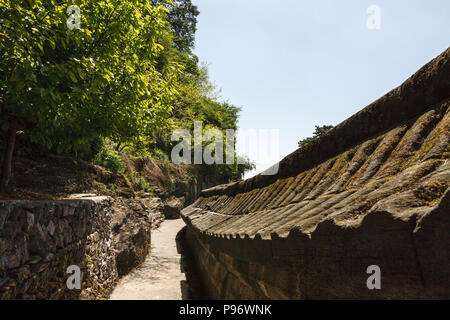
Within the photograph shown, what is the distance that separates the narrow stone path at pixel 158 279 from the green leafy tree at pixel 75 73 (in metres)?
3.23

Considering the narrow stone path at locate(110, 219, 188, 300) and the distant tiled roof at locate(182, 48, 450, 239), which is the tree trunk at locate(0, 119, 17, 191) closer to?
the narrow stone path at locate(110, 219, 188, 300)

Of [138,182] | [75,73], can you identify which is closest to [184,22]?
[138,182]

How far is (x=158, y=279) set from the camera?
613 centimetres

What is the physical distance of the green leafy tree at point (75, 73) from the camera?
116 inches

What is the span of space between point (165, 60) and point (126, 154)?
8407 millimetres

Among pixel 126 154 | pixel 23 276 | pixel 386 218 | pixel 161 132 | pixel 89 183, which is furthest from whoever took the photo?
pixel 161 132

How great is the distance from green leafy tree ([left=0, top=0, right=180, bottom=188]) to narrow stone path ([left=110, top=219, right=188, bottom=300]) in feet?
10.6

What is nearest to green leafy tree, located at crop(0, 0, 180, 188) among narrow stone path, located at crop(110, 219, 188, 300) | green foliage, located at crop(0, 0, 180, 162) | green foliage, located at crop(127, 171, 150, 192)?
green foliage, located at crop(0, 0, 180, 162)

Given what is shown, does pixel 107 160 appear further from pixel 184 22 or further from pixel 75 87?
pixel 184 22

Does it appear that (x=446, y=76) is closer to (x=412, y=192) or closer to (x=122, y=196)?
(x=412, y=192)

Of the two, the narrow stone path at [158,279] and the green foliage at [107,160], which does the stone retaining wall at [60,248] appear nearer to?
the narrow stone path at [158,279]

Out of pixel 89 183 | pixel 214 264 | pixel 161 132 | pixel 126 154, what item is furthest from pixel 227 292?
pixel 161 132

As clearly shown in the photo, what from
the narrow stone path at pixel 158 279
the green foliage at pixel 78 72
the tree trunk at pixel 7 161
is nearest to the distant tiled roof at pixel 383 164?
the green foliage at pixel 78 72

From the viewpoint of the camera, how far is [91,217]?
14.8 ft
